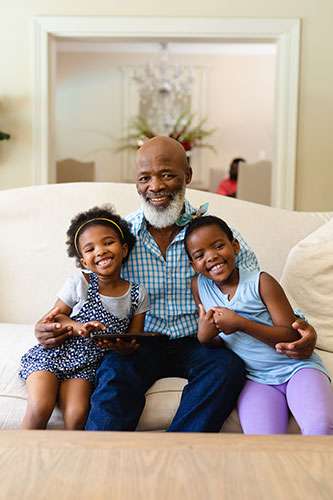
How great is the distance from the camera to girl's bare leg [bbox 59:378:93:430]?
75.4 inches

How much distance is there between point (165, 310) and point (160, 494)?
1.13 m

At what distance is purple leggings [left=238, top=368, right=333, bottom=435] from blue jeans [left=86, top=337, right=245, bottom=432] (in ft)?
0.18

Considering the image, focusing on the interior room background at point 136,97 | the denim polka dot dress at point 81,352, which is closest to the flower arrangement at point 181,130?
the interior room background at point 136,97

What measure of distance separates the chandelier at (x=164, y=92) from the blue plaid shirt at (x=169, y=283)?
7.58 meters

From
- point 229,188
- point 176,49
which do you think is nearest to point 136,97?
point 176,49

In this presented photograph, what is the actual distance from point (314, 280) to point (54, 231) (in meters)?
1.00

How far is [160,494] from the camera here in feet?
3.67

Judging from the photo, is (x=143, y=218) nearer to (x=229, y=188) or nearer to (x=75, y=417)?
(x=75, y=417)

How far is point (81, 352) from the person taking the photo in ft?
6.80

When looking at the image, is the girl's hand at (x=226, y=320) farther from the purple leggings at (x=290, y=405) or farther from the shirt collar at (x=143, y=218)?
the shirt collar at (x=143, y=218)

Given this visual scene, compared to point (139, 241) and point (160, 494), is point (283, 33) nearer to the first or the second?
point (139, 241)

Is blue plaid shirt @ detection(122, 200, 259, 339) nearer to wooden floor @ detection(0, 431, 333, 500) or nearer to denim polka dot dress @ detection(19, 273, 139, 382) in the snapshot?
denim polka dot dress @ detection(19, 273, 139, 382)

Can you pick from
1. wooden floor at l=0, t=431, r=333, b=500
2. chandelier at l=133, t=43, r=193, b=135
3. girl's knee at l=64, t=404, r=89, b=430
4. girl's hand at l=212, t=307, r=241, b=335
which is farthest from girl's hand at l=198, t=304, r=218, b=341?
chandelier at l=133, t=43, r=193, b=135

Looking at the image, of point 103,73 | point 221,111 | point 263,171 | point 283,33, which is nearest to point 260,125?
point 221,111
